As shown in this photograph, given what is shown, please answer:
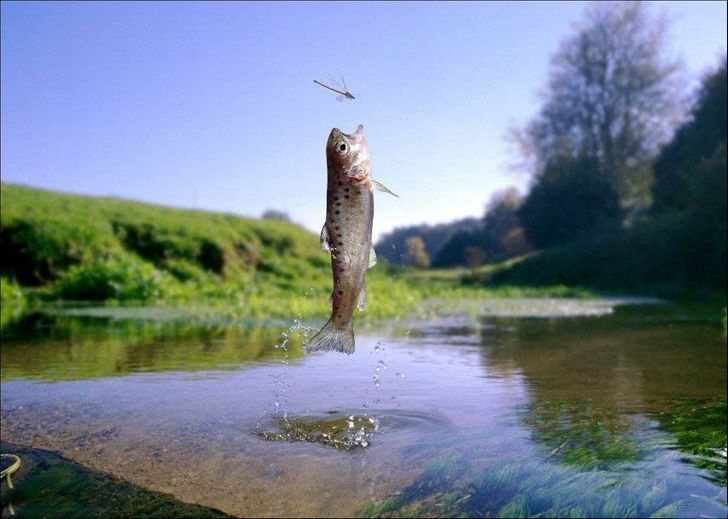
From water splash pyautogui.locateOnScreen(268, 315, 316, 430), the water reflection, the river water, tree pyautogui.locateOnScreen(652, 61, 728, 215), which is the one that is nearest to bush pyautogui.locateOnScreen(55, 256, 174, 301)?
the river water

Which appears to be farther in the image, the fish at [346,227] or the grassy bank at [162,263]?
the grassy bank at [162,263]

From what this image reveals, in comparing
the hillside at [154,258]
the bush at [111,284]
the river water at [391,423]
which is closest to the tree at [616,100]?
the hillside at [154,258]

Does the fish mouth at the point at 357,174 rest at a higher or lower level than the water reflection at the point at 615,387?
higher

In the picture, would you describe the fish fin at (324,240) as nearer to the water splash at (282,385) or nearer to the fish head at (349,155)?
the fish head at (349,155)

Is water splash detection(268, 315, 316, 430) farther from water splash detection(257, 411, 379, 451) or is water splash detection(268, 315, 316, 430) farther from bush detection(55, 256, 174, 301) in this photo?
bush detection(55, 256, 174, 301)

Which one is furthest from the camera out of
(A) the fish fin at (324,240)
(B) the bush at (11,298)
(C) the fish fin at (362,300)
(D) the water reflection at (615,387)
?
(B) the bush at (11,298)

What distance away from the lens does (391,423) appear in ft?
13.7

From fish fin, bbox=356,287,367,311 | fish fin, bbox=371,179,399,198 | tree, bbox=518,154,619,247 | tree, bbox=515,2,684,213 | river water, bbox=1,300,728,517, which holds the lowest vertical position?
river water, bbox=1,300,728,517

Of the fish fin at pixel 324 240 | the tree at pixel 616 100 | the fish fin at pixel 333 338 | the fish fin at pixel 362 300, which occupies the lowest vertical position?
the fish fin at pixel 333 338

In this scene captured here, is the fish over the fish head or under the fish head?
under

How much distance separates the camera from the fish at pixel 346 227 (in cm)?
296

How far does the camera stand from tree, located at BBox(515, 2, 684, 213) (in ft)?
111

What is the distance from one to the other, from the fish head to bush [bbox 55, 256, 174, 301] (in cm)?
1365

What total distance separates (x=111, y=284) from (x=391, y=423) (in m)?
12.9
